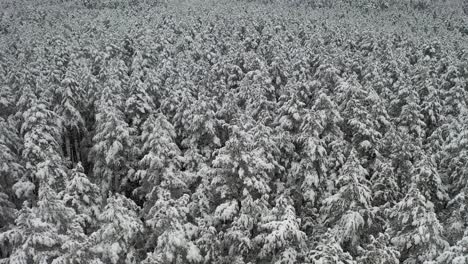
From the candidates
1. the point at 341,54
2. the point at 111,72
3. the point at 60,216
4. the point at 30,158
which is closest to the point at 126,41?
the point at 111,72

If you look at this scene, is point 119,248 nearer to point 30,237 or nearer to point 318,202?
point 30,237

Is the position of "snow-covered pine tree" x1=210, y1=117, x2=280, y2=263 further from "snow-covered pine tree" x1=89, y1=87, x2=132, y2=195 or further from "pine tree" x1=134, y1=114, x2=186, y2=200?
"snow-covered pine tree" x1=89, y1=87, x2=132, y2=195

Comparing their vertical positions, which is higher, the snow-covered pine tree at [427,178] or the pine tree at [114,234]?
the snow-covered pine tree at [427,178]

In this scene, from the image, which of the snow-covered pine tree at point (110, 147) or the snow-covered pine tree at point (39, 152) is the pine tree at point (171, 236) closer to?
the snow-covered pine tree at point (39, 152)

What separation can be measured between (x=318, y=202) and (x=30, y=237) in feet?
53.9

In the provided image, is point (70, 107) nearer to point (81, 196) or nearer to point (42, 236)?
point (81, 196)

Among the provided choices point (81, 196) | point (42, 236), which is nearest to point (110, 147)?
point (81, 196)

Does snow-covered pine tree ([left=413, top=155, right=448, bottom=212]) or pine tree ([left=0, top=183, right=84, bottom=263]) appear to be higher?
snow-covered pine tree ([left=413, top=155, right=448, bottom=212])

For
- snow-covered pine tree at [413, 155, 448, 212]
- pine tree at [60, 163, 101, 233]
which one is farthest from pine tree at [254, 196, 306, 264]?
pine tree at [60, 163, 101, 233]

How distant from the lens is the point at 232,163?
21.5m

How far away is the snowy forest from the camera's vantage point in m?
19.0

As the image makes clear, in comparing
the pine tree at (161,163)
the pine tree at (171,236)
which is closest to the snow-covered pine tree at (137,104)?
the pine tree at (161,163)

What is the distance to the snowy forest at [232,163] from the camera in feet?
62.2

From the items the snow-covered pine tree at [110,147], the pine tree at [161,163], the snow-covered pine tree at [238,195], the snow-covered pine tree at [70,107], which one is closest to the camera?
the snow-covered pine tree at [238,195]
